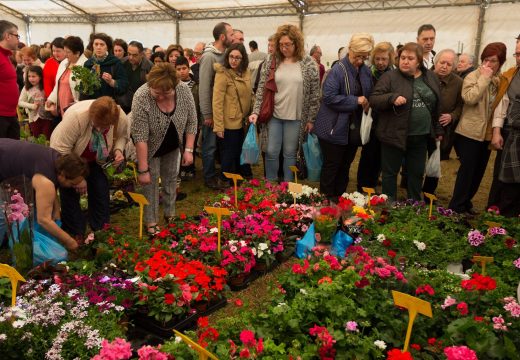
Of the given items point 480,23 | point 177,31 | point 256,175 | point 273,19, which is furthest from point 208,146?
point 177,31

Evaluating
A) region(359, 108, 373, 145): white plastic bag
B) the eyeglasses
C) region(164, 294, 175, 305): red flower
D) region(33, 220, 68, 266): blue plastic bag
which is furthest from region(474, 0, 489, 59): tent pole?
region(33, 220, 68, 266): blue plastic bag

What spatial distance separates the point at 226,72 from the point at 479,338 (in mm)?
3791

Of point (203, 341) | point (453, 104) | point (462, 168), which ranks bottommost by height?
point (203, 341)

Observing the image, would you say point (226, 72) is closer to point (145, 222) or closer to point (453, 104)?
point (145, 222)

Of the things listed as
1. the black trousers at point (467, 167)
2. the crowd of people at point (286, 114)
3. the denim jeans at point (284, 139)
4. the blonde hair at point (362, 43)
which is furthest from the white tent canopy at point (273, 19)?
the denim jeans at point (284, 139)

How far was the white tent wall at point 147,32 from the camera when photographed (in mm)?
13797

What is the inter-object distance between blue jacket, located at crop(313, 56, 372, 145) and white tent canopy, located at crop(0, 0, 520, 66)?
6.42m

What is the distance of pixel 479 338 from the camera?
2039 millimetres

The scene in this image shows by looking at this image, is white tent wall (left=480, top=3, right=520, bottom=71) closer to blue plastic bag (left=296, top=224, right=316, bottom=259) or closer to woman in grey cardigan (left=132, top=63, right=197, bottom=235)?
blue plastic bag (left=296, top=224, right=316, bottom=259)

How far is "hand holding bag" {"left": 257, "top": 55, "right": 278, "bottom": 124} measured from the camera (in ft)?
14.9

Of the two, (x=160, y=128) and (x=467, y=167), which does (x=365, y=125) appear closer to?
(x=467, y=167)

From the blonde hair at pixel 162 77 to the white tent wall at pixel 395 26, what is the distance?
26.8 feet

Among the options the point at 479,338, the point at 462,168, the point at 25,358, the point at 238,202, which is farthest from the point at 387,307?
the point at 462,168

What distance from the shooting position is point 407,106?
13.6ft
